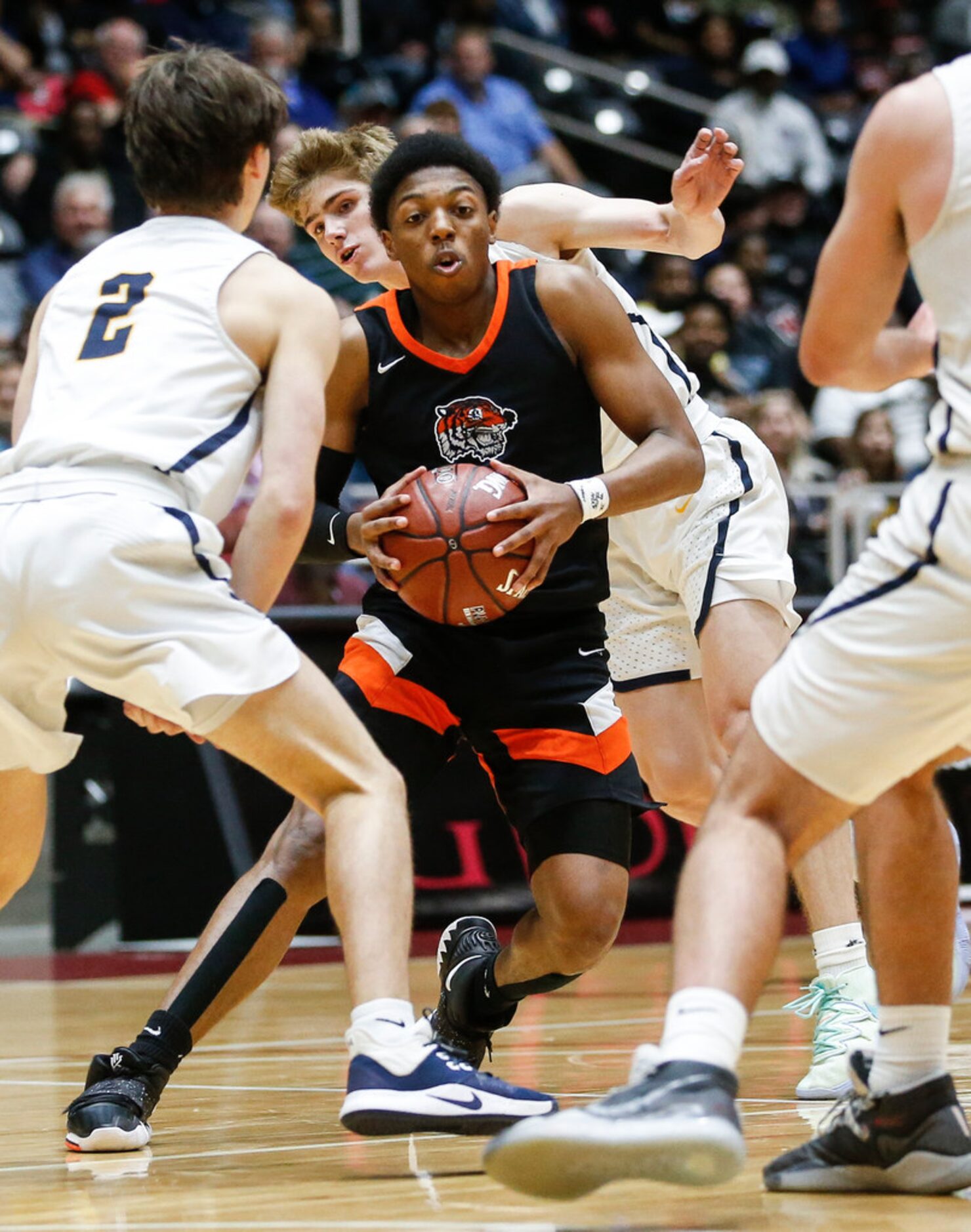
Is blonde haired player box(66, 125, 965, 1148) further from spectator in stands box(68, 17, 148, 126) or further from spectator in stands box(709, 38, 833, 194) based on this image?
spectator in stands box(709, 38, 833, 194)

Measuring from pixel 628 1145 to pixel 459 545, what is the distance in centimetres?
157

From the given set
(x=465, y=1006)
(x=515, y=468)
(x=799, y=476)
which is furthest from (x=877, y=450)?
(x=515, y=468)

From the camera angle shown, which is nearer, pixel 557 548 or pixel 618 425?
pixel 557 548

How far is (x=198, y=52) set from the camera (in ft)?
11.3

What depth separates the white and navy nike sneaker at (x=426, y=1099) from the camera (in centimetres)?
307

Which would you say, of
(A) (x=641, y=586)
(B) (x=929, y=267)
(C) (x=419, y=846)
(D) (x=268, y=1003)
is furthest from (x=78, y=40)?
(B) (x=929, y=267)

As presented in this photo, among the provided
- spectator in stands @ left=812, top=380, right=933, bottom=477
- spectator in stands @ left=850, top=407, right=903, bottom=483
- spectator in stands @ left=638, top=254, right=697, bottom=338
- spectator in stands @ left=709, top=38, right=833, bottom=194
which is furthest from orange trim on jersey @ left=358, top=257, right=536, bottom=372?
spectator in stands @ left=709, top=38, right=833, bottom=194

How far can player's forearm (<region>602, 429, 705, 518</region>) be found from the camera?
12.8 ft

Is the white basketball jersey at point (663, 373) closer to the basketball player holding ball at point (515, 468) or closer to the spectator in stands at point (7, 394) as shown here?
the basketball player holding ball at point (515, 468)

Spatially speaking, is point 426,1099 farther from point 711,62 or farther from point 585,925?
point 711,62

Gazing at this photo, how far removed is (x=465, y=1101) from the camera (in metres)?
3.22

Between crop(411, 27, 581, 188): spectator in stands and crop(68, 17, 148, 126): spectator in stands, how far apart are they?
197 centimetres

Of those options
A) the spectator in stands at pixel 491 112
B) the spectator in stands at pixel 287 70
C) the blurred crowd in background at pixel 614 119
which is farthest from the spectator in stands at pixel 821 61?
the spectator in stands at pixel 287 70

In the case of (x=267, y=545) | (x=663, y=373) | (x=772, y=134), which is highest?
(x=772, y=134)
